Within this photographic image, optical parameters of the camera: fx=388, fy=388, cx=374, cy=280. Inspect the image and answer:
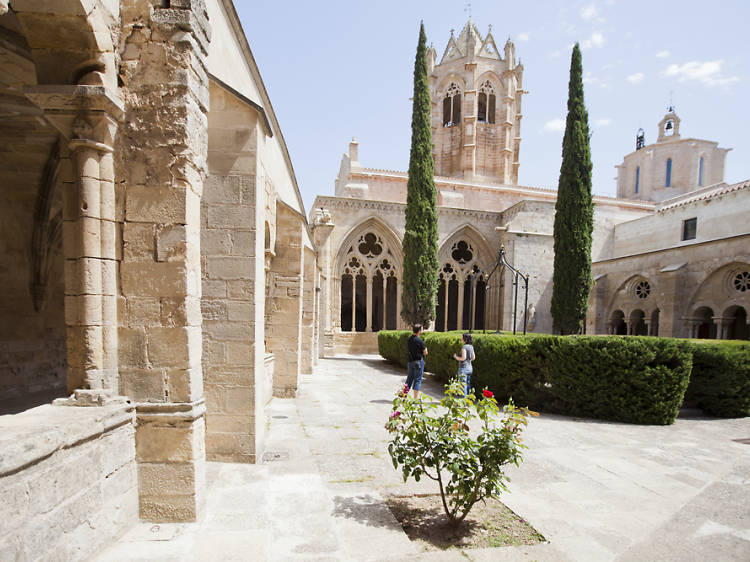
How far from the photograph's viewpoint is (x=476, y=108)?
2289cm

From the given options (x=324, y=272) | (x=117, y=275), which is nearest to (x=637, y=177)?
(x=324, y=272)

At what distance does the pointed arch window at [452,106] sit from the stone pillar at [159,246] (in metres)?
23.6

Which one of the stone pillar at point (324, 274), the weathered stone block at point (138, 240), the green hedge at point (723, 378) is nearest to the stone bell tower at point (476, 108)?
the stone pillar at point (324, 274)

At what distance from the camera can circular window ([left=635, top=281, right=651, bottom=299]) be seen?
15.5 metres

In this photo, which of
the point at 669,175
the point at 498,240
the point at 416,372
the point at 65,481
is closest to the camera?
the point at 65,481

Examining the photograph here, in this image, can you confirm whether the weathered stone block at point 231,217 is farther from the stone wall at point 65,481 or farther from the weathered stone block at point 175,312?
the stone wall at point 65,481

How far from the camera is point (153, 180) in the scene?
2648mm

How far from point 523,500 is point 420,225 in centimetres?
1245

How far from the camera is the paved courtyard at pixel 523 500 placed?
254cm

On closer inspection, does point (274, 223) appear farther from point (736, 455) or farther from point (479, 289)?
point (479, 289)

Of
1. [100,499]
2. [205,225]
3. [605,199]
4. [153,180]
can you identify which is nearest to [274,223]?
[205,225]

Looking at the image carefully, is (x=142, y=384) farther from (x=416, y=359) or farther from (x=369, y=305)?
(x=369, y=305)

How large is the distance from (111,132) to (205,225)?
1.24 metres

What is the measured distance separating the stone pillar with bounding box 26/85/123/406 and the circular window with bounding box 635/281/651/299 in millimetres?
17842
